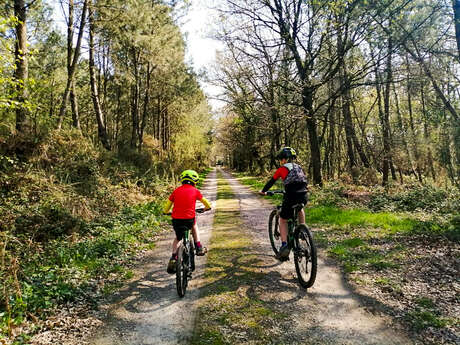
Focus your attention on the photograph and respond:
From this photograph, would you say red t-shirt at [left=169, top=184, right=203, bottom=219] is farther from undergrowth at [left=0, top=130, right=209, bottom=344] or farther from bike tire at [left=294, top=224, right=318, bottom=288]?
bike tire at [left=294, top=224, right=318, bottom=288]

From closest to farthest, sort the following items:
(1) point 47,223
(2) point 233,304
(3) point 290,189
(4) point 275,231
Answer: (2) point 233,304, (3) point 290,189, (4) point 275,231, (1) point 47,223

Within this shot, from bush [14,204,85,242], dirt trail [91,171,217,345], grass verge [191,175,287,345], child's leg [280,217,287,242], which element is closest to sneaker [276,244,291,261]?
child's leg [280,217,287,242]

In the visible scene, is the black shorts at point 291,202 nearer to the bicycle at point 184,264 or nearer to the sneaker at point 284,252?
the sneaker at point 284,252

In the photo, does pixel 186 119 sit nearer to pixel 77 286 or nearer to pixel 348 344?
pixel 77 286

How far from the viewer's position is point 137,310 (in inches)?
167

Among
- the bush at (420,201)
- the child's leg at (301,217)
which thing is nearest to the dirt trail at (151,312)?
the child's leg at (301,217)

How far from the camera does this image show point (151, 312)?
13.6ft

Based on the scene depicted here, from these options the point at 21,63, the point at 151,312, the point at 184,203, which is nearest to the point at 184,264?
the point at 151,312

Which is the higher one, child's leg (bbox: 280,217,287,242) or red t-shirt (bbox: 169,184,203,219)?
red t-shirt (bbox: 169,184,203,219)

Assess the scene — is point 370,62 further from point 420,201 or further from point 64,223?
point 64,223

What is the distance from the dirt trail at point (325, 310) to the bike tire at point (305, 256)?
18cm

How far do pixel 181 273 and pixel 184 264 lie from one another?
0.26 meters

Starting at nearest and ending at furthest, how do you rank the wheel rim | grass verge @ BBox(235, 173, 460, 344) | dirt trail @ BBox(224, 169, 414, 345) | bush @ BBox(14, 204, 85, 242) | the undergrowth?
dirt trail @ BBox(224, 169, 414, 345) → grass verge @ BBox(235, 173, 460, 344) → the undergrowth → the wheel rim → bush @ BBox(14, 204, 85, 242)

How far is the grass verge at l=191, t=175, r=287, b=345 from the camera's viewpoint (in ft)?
11.6
